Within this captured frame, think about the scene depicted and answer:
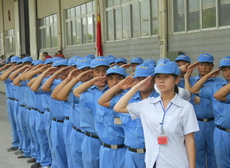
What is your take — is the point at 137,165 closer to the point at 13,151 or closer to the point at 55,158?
the point at 55,158

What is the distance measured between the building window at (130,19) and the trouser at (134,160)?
7.81 m

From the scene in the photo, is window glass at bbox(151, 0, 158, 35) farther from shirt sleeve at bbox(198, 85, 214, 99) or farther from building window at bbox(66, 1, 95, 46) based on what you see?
shirt sleeve at bbox(198, 85, 214, 99)

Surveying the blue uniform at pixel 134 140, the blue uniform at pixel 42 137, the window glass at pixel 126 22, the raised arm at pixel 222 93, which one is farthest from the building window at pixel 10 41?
the blue uniform at pixel 134 140

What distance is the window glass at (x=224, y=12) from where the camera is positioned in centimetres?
911

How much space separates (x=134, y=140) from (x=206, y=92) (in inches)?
64.7

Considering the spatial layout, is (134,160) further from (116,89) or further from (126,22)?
(126,22)

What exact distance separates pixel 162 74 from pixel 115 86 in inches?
36.0

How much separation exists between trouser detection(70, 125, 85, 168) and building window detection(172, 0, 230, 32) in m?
4.92

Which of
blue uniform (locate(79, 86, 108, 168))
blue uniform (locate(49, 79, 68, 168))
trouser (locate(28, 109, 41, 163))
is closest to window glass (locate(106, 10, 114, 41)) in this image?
trouser (locate(28, 109, 41, 163))

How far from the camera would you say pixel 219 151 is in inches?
205

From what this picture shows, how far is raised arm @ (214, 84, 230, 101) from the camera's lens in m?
4.93

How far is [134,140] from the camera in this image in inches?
170

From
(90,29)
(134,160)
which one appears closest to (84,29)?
(90,29)

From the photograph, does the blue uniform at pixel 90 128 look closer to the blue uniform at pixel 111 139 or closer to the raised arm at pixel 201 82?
the blue uniform at pixel 111 139
